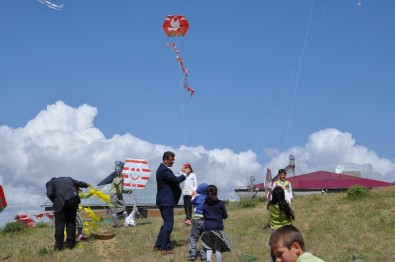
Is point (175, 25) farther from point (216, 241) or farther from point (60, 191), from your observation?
point (216, 241)

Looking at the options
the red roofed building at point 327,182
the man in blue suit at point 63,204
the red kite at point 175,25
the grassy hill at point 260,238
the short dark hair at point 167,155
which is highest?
the red kite at point 175,25

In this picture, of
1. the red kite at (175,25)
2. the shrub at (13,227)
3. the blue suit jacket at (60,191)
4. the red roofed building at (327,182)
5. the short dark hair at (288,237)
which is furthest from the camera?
the red roofed building at (327,182)

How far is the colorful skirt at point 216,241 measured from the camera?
10789 millimetres

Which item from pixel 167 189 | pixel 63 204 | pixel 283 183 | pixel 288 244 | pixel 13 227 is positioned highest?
pixel 283 183

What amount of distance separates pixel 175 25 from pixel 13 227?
853 centimetres

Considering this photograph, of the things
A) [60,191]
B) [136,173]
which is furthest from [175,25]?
[60,191]

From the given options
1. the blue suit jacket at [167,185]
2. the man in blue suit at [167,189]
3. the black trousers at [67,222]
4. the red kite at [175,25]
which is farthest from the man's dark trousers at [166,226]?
the red kite at [175,25]

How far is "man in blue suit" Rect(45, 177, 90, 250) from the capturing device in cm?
1322

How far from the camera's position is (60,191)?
13.2 meters

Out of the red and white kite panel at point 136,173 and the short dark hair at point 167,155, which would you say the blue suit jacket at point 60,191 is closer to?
the short dark hair at point 167,155

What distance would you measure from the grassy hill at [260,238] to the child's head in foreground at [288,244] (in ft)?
26.4

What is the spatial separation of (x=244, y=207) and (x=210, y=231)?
419 inches

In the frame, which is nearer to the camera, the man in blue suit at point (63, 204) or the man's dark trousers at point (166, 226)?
the man's dark trousers at point (166, 226)

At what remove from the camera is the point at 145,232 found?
15375 millimetres
